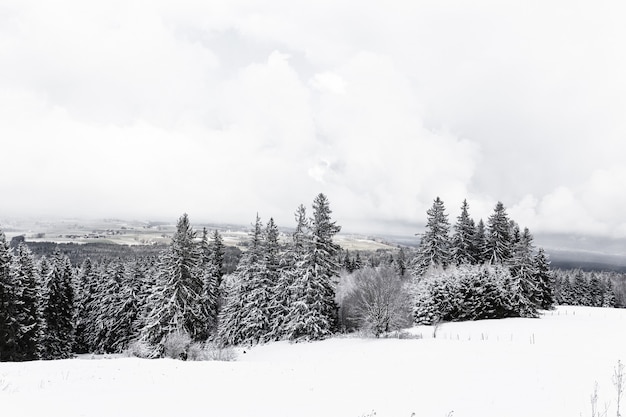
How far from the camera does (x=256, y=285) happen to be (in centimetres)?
4019

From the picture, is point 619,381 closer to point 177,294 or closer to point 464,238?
point 177,294

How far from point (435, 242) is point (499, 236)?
356 inches

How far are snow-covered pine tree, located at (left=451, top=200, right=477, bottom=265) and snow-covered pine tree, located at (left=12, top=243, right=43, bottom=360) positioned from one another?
4936 centimetres

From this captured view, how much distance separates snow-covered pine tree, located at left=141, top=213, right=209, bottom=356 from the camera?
3425cm

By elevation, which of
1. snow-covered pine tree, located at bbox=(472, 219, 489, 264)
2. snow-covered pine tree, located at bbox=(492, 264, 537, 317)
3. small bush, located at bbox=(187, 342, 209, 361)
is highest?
snow-covered pine tree, located at bbox=(472, 219, 489, 264)

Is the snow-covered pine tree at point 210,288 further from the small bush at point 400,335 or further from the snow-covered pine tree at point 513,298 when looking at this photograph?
the snow-covered pine tree at point 513,298

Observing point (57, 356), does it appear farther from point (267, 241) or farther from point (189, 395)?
point (189, 395)

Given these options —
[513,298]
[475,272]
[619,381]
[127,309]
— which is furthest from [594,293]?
[127,309]

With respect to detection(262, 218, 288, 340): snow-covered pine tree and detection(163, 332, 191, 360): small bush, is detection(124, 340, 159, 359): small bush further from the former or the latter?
detection(262, 218, 288, 340): snow-covered pine tree

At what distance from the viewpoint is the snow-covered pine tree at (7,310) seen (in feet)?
101

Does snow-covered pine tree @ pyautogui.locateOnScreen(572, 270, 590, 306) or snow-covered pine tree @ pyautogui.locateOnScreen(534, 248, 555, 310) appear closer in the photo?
snow-covered pine tree @ pyautogui.locateOnScreen(534, 248, 555, 310)

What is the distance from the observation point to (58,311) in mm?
44375

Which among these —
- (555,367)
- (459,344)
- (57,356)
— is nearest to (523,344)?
(459,344)

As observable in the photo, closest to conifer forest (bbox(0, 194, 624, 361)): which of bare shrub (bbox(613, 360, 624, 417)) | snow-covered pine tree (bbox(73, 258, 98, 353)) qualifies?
snow-covered pine tree (bbox(73, 258, 98, 353))
